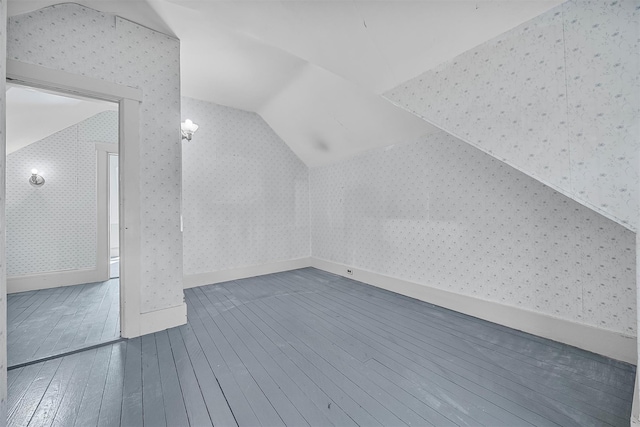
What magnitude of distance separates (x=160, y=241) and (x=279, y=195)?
8.14 ft

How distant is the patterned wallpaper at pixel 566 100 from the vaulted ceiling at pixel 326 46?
155 mm

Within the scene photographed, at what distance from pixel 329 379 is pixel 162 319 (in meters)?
1.82

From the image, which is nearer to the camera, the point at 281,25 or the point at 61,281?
the point at 281,25

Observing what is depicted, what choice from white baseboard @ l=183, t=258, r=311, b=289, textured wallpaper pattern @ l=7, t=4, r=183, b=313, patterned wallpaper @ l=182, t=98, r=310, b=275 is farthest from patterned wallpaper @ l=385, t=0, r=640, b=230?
white baseboard @ l=183, t=258, r=311, b=289

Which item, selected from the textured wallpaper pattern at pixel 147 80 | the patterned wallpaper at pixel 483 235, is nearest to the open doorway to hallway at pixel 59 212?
the textured wallpaper pattern at pixel 147 80

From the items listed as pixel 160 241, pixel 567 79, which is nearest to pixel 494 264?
pixel 567 79

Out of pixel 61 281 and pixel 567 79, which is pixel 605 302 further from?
pixel 61 281

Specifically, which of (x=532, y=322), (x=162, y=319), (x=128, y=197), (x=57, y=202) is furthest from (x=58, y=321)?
(x=532, y=322)

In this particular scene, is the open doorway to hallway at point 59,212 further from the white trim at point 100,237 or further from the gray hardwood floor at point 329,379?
the gray hardwood floor at point 329,379

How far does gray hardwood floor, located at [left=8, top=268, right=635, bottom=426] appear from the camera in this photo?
55.3 inches

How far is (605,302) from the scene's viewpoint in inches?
76.9

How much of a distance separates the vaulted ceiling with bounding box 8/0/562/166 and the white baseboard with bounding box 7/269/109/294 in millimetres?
3314

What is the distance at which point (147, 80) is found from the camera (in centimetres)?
252

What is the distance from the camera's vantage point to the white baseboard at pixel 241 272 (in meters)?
3.87
